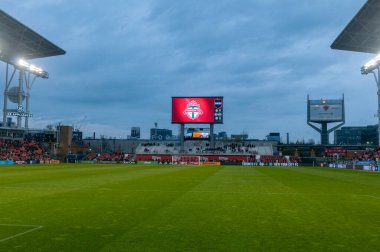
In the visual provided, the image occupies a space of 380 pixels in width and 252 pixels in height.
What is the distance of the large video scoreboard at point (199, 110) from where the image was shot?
79.9 meters

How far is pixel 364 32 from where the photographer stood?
6047cm

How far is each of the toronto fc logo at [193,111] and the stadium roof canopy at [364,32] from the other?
30308 mm

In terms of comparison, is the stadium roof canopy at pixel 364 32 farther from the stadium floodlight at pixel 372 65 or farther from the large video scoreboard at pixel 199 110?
the large video scoreboard at pixel 199 110

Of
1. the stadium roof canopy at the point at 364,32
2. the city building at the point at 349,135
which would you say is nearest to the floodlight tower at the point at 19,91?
the stadium roof canopy at the point at 364,32

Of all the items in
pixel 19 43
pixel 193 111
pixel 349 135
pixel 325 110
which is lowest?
pixel 193 111

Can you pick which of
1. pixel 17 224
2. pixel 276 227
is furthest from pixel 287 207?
pixel 17 224

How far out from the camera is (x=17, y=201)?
13.2 metres

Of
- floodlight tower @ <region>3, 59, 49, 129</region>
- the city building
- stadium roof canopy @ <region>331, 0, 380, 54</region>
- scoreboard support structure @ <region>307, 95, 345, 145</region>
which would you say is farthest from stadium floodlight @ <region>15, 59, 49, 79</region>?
the city building

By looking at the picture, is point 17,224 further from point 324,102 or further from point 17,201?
point 324,102

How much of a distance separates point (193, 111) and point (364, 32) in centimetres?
3717

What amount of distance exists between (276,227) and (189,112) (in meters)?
72.1

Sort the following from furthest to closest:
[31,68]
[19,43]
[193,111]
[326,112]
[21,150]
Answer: [326,112], [193,111], [31,68], [21,150], [19,43]

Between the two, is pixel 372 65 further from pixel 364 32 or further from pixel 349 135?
pixel 349 135

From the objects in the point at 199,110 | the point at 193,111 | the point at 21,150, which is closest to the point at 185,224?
the point at 199,110
